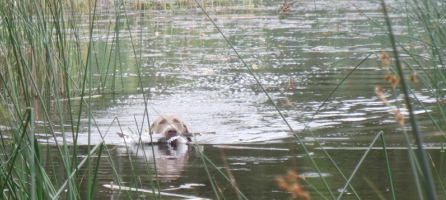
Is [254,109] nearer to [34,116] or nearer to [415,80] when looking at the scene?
[34,116]

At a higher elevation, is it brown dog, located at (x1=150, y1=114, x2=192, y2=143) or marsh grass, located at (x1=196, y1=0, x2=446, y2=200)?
marsh grass, located at (x1=196, y1=0, x2=446, y2=200)

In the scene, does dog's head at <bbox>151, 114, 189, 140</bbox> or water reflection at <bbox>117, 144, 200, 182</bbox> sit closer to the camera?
water reflection at <bbox>117, 144, 200, 182</bbox>

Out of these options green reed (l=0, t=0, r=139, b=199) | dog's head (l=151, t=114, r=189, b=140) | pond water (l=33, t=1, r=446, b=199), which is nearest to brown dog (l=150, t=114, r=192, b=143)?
dog's head (l=151, t=114, r=189, b=140)

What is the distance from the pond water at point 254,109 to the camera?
175 inches

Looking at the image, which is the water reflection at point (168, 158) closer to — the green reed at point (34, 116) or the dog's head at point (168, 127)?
the dog's head at point (168, 127)

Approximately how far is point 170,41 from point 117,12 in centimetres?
951

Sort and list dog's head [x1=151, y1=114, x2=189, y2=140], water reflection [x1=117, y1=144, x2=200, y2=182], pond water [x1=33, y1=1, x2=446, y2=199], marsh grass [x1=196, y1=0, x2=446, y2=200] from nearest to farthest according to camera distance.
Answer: marsh grass [x1=196, y1=0, x2=446, y2=200] → pond water [x1=33, y1=1, x2=446, y2=199] → water reflection [x1=117, y1=144, x2=200, y2=182] → dog's head [x1=151, y1=114, x2=189, y2=140]

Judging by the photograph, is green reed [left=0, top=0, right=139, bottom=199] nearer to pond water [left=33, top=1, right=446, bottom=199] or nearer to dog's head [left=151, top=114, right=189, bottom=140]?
pond water [left=33, top=1, right=446, bottom=199]

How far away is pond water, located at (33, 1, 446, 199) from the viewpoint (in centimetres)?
444

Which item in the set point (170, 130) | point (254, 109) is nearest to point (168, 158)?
point (170, 130)

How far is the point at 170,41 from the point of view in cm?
1268

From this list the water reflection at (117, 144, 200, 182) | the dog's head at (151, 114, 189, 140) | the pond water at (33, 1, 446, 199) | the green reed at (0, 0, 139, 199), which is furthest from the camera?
the dog's head at (151, 114, 189, 140)

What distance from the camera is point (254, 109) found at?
7.34 meters

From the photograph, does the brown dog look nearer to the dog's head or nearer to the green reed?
the dog's head
